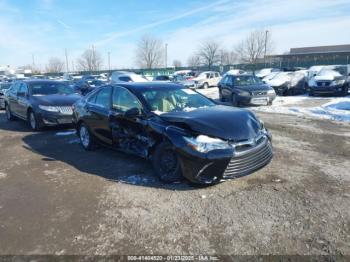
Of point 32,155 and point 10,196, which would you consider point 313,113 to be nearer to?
point 32,155

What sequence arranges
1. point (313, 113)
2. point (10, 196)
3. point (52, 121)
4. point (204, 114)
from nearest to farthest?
point (10, 196)
point (204, 114)
point (52, 121)
point (313, 113)

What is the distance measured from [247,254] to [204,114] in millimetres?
2435

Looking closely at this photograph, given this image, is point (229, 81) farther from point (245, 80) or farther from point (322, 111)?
point (322, 111)

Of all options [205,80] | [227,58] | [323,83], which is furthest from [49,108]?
[227,58]

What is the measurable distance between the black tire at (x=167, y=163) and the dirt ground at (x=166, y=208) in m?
0.17

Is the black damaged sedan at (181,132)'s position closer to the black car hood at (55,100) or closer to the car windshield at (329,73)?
the black car hood at (55,100)

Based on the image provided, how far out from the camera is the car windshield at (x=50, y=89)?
10.0 m

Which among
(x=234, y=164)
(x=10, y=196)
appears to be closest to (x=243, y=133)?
(x=234, y=164)

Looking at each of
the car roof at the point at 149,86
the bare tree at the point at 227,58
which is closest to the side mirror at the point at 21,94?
the car roof at the point at 149,86

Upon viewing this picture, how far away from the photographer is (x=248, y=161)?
4.31 metres

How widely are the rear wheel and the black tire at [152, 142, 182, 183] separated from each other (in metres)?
2.51

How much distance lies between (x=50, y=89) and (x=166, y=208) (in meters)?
7.88

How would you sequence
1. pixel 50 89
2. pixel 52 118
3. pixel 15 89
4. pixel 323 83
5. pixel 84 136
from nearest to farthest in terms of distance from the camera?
1. pixel 84 136
2. pixel 52 118
3. pixel 50 89
4. pixel 15 89
5. pixel 323 83

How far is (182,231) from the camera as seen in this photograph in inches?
134
